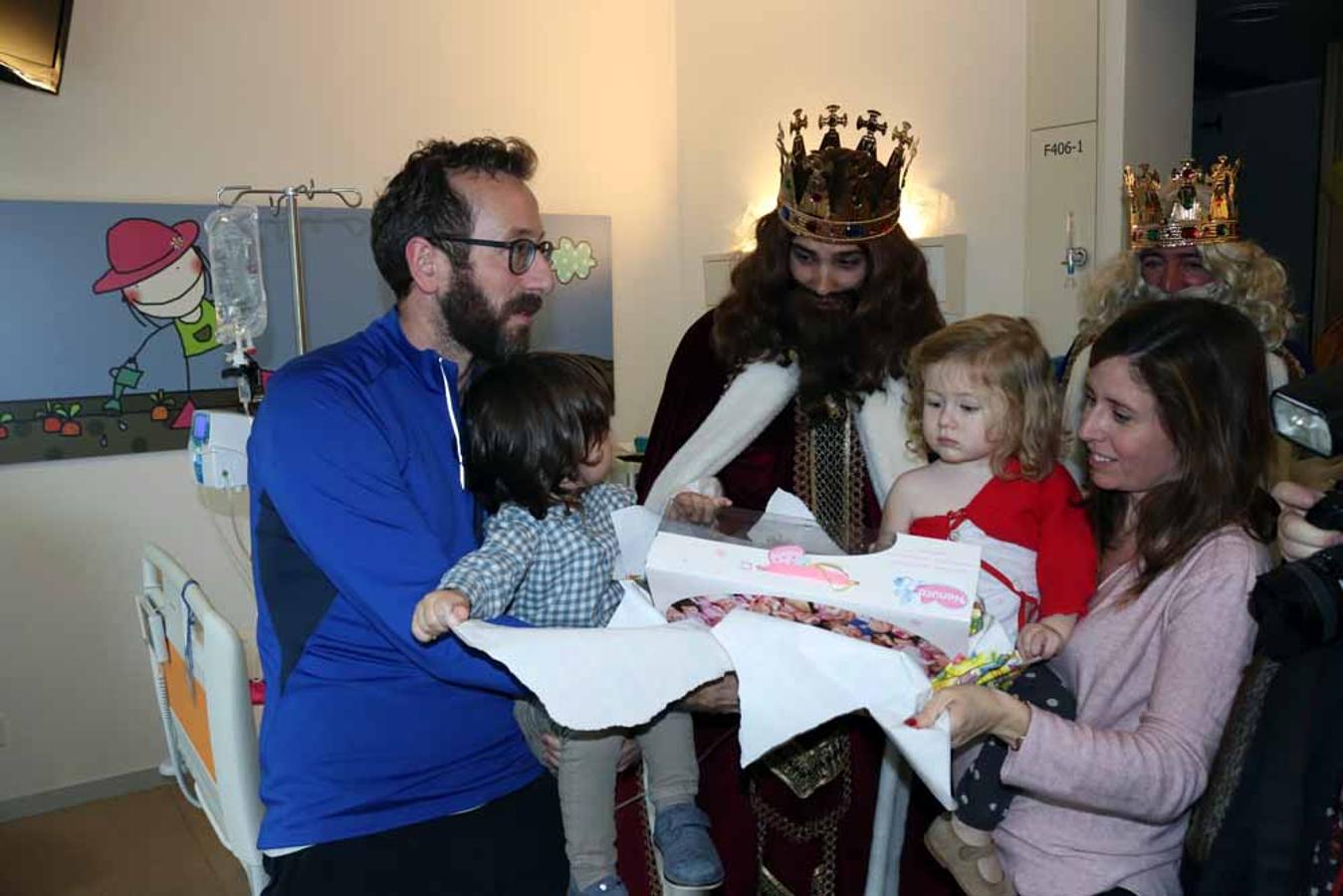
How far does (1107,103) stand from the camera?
364 centimetres

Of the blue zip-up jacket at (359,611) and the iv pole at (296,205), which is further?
the iv pole at (296,205)

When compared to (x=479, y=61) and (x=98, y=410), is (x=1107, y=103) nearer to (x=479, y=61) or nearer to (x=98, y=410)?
(x=479, y=61)

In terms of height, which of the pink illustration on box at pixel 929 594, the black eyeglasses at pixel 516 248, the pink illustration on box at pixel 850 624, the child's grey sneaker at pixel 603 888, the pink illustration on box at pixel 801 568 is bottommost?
the child's grey sneaker at pixel 603 888

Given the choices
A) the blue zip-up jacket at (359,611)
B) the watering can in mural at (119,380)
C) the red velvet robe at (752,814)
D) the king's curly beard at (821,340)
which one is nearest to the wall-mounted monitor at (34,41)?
the watering can in mural at (119,380)

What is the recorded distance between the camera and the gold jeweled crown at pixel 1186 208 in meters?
2.96

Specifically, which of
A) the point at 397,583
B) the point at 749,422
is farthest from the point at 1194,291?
the point at 397,583

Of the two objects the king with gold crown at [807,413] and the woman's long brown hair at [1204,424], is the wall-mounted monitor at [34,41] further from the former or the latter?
the woman's long brown hair at [1204,424]

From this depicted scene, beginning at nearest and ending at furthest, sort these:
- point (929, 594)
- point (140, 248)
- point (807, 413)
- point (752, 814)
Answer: point (929, 594), point (752, 814), point (807, 413), point (140, 248)

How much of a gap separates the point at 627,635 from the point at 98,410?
3583mm

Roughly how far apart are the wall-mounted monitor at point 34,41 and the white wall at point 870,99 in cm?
288

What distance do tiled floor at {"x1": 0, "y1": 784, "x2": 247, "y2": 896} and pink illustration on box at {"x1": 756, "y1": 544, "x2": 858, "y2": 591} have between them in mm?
3152

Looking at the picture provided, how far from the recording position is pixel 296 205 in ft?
12.8

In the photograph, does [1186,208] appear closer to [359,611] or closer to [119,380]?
[359,611]

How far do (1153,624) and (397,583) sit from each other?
114cm
